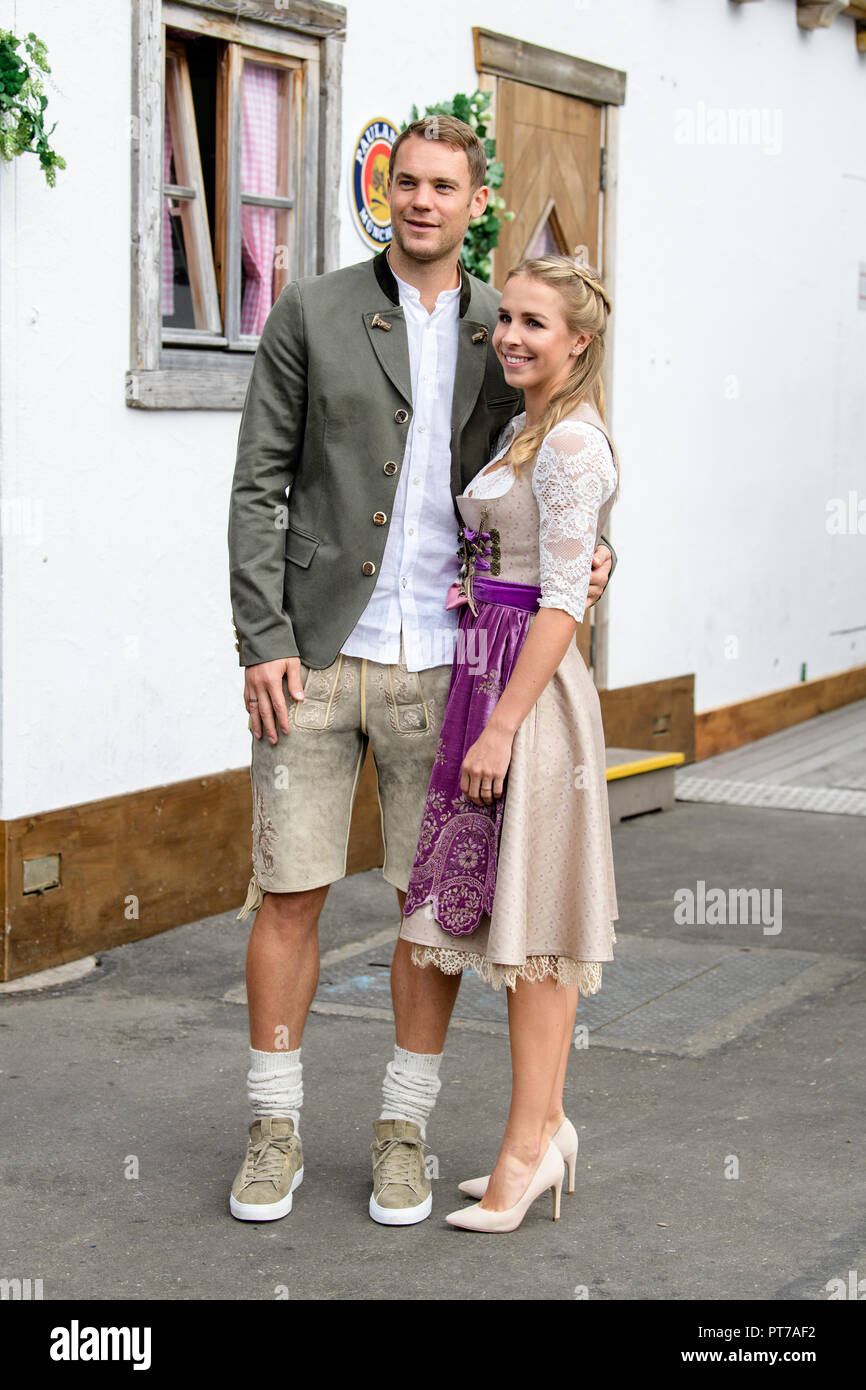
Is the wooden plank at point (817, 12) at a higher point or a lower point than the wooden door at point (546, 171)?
higher

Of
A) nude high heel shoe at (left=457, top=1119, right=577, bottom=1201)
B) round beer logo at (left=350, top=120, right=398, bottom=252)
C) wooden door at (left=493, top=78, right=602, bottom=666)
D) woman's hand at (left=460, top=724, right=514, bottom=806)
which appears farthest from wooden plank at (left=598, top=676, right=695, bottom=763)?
woman's hand at (left=460, top=724, right=514, bottom=806)

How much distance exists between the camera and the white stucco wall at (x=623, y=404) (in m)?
5.52

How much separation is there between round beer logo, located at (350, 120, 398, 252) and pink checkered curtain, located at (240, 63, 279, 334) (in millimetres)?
359

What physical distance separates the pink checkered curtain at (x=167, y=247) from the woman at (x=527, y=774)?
2566mm

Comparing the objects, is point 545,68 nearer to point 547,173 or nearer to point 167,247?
point 547,173

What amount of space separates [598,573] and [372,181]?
11.5 ft

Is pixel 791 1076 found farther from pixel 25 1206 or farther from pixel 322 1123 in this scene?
pixel 25 1206

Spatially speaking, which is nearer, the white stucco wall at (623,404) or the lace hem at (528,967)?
the lace hem at (528,967)

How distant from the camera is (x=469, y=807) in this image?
12.3ft

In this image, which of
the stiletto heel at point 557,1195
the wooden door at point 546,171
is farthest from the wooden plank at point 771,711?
the stiletto heel at point 557,1195

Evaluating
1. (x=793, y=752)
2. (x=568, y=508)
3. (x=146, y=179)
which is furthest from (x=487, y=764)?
(x=793, y=752)

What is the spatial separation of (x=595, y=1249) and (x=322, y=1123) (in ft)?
3.08

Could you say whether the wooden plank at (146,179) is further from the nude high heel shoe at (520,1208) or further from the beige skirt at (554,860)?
the nude high heel shoe at (520,1208)
